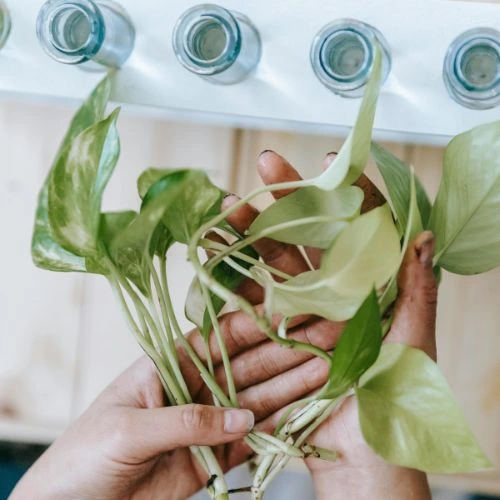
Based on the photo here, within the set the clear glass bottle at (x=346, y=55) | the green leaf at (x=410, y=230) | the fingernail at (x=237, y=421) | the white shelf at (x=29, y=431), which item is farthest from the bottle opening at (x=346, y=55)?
the white shelf at (x=29, y=431)

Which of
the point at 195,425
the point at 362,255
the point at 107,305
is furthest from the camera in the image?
the point at 107,305

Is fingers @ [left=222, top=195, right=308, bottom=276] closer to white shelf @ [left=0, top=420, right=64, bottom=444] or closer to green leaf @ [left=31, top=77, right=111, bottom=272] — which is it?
green leaf @ [left=31, top=77, right=111, bottom=272]

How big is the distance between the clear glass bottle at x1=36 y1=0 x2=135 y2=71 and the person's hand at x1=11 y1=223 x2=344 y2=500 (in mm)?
174

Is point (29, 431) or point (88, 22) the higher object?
point (88, 22)

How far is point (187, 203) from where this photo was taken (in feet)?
1.17

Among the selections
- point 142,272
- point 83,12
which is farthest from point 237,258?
point 83,12

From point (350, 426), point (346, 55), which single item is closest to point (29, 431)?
point (350, 426)

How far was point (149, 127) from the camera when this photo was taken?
64 cm

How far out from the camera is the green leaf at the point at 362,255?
0.33m

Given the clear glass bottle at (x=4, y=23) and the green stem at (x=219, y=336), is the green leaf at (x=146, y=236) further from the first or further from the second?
Result: the clear glass bottle at (x=4, y=23)

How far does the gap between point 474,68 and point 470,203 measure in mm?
118

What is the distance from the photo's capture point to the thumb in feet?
1.43

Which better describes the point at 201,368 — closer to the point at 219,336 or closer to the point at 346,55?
the point at 219,336

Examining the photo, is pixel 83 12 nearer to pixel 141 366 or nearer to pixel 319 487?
pixel 141 366
